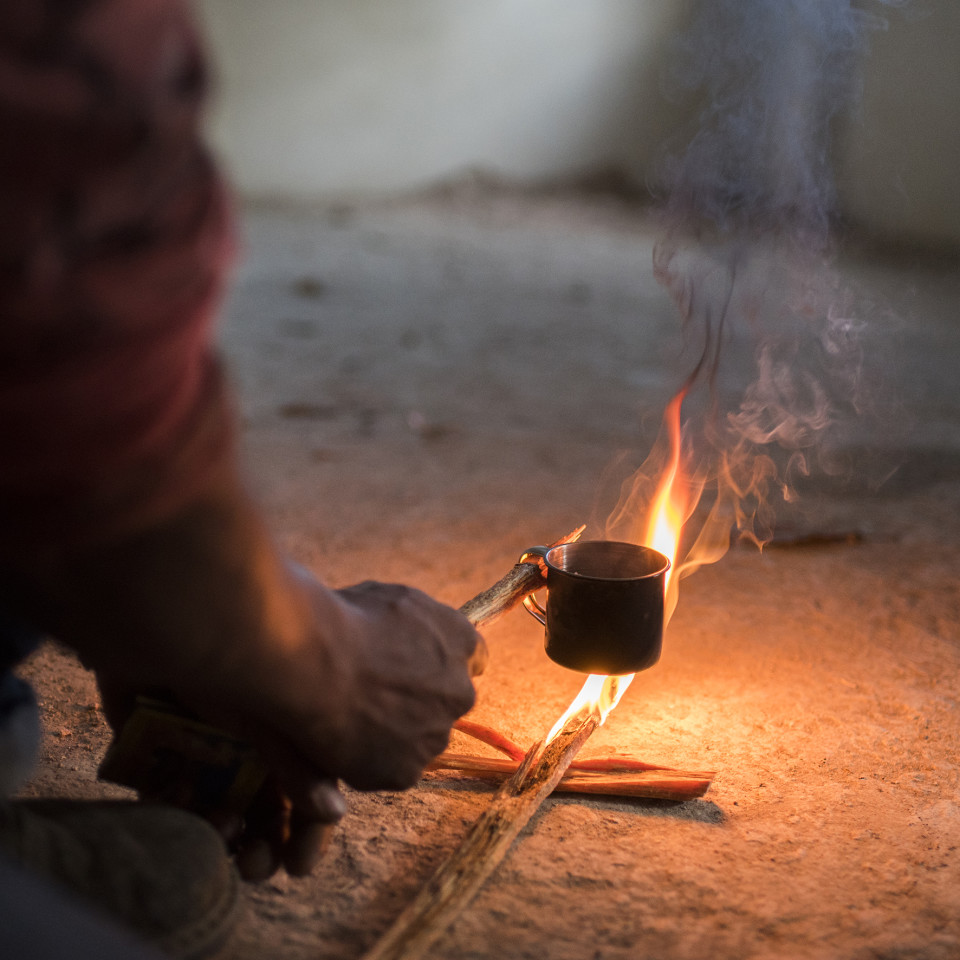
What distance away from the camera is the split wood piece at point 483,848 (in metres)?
1.16

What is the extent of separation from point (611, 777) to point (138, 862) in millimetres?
760

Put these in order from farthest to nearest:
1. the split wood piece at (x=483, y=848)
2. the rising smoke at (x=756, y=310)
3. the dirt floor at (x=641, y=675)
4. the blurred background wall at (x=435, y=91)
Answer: the blurred background wall at (x=435, y=91), the rising smoke at (x=756, y=310), the dirt floor at (x=641, y=675), the split wood piece at (x=483, y=848)

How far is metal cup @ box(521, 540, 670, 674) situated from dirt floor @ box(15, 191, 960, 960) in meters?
0.24

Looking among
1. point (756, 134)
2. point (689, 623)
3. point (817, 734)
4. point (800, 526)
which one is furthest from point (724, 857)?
point (756, 134)

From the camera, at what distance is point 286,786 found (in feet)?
3.60

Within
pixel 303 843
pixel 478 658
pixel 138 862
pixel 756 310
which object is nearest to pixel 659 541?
pixel 478 658

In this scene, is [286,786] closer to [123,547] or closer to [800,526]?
[123,547]

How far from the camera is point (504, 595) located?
4.90 ft

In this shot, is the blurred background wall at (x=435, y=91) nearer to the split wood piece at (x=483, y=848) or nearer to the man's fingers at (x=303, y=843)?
the split wood piece at (x=483, y=848)

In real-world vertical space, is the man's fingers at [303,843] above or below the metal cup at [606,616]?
below

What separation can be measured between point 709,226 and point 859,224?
1.31 meters

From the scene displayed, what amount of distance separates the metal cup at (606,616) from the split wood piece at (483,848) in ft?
0.50

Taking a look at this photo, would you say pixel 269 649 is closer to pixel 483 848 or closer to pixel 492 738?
pixel 483 848

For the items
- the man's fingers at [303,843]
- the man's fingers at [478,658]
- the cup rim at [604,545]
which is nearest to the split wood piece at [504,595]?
the cup rim at [604,545]
